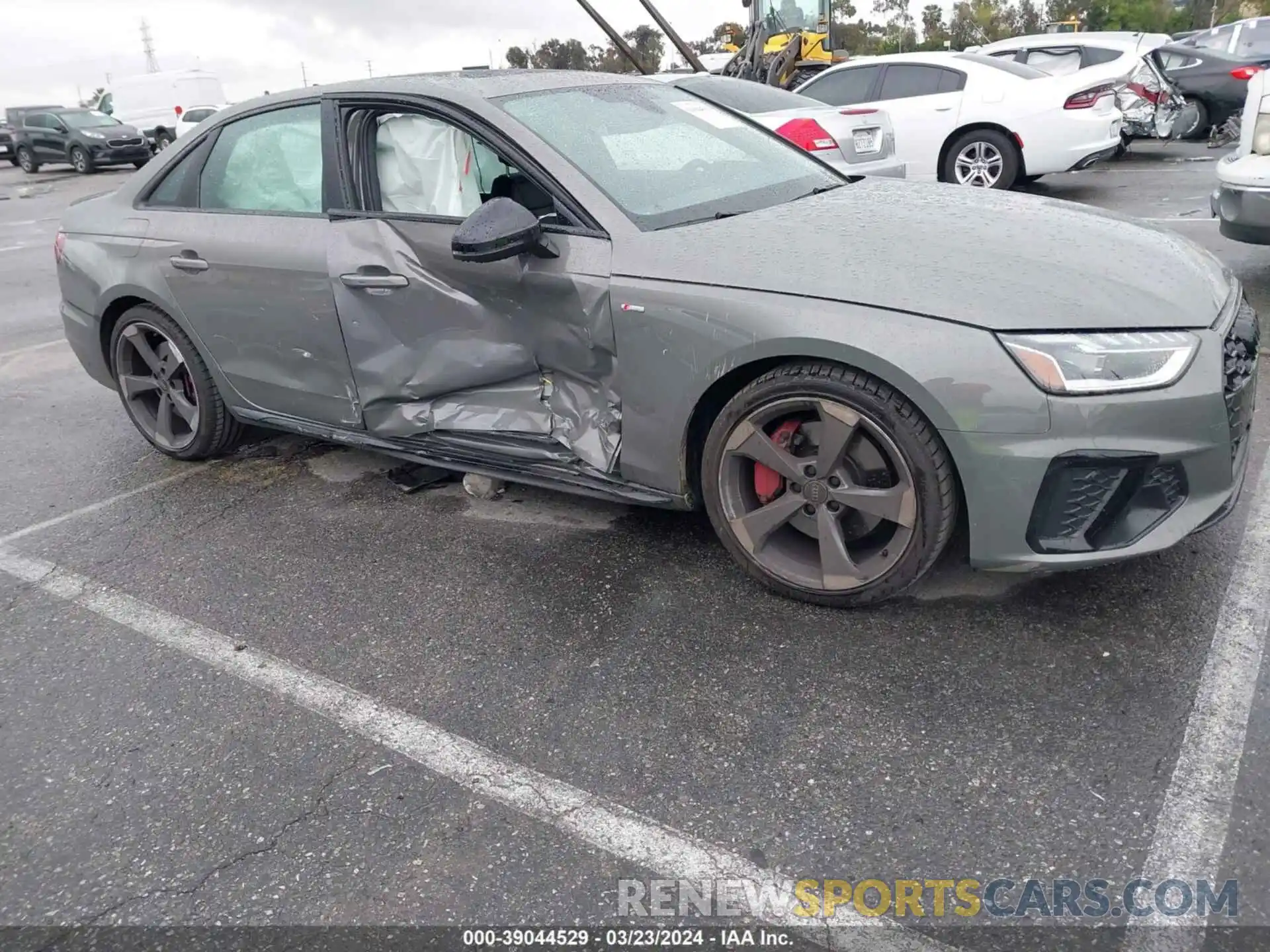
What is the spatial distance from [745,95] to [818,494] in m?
5.82

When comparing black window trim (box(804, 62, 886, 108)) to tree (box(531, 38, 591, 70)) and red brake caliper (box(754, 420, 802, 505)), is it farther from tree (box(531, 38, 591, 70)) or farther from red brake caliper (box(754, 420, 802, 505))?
tree (box(531, 38, 591, 70))

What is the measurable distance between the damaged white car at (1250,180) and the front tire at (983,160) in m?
3.91

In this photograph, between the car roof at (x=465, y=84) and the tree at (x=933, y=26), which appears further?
A: the tree at (x=933, y=26)

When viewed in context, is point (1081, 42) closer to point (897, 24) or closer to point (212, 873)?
point (212, 873)

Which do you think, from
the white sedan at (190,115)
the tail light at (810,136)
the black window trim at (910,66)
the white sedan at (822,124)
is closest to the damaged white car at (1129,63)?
the black window trim at (910,66)

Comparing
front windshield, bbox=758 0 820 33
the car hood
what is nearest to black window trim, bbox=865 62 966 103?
front windshield, bbox=758 0 820 33

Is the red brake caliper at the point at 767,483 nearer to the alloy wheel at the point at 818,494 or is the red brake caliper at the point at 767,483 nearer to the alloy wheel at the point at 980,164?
the alloy wheel at the point at 818,494

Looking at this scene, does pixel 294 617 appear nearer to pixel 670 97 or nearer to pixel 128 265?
pixel 128 265

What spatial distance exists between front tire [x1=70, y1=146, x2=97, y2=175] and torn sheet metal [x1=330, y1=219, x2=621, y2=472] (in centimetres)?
2431

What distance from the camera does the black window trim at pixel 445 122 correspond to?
3111 mm

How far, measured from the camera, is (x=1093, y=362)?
2.44 metres

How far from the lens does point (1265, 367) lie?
14.9 ft

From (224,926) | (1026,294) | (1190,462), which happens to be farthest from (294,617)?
(1190,462)

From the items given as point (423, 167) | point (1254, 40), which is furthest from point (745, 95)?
point (1254, 40)
